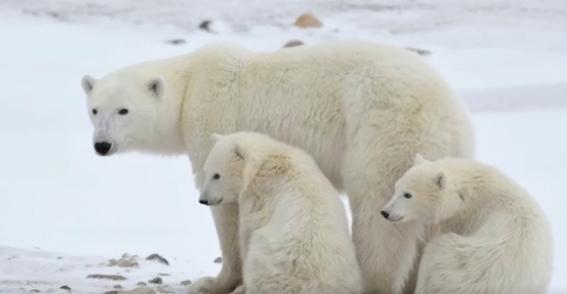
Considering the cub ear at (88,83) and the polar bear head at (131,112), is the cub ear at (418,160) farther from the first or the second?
the cub ear at (88,83)

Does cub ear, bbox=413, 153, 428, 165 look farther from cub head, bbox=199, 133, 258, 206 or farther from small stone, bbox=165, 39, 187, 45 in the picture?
small stone, bbox=165, 39, 187, 45

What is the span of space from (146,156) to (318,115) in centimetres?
669

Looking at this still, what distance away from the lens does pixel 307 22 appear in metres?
21.8

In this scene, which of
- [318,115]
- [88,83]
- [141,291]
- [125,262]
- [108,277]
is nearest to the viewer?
[318,115]

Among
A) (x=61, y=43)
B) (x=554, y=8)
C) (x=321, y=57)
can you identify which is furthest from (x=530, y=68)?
(x=321, y=57)

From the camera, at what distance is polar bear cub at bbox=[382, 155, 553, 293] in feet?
21.8

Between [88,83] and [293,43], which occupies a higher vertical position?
[293,43]

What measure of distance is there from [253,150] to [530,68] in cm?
1212

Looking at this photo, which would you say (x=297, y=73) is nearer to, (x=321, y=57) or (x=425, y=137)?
(x=321, y=57)

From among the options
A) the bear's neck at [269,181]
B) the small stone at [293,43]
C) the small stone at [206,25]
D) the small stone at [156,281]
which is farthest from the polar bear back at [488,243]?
the small stone at [206,25]

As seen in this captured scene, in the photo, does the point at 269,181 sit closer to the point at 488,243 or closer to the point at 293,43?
the point at 488,243

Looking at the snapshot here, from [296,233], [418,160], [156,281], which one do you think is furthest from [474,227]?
[156,281]

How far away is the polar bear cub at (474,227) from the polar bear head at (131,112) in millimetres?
1699

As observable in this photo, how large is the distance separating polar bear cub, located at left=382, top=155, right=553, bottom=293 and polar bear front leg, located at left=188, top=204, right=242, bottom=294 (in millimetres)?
1197
